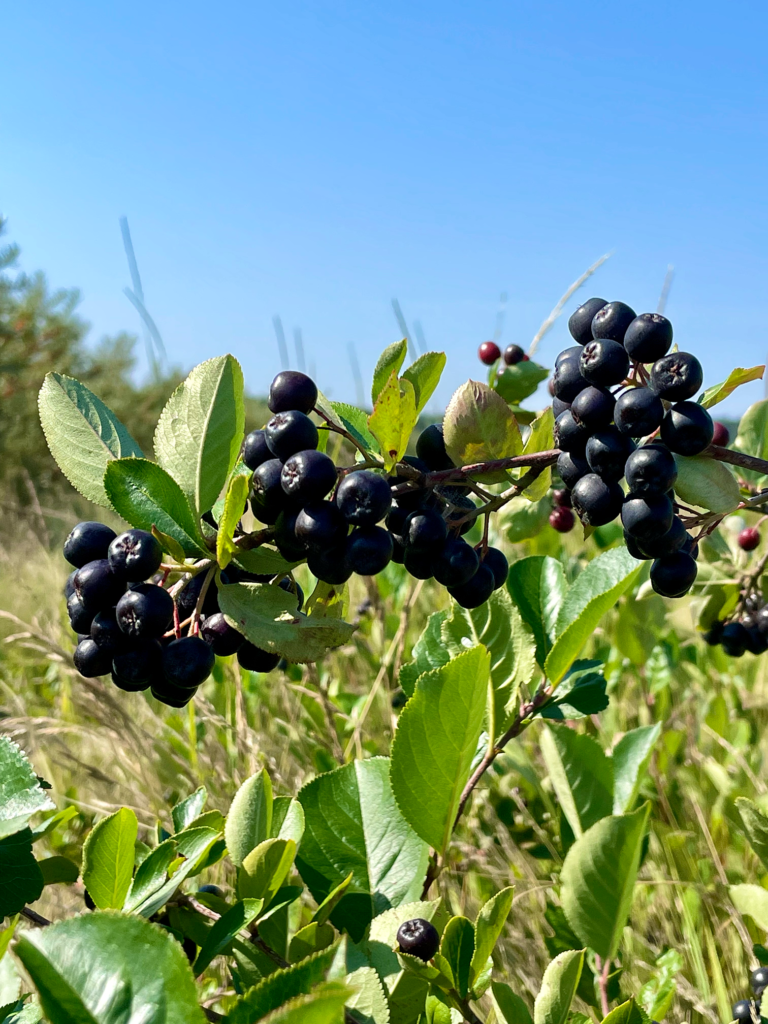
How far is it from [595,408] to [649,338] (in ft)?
0.29

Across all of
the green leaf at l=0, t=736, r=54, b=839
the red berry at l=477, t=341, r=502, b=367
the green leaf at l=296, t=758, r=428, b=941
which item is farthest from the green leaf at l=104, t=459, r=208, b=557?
the red berry at l=477, t=341, r=502, b=367

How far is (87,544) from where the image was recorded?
79cm

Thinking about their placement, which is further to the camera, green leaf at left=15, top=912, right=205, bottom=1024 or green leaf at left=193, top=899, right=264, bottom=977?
green leaf at left=193, top=899, right=264, bottom=977

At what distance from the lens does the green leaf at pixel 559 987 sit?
2.41 feet

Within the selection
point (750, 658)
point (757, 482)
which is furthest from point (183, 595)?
point (750, 658)

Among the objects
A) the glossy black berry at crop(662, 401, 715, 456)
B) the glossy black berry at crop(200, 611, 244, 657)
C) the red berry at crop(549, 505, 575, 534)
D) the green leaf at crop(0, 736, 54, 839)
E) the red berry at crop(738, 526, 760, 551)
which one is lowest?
the green leaf at crop(0, 736, 54, 839)

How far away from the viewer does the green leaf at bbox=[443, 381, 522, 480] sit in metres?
0.77

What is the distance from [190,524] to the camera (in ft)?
2.41

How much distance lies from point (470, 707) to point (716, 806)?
150 cm

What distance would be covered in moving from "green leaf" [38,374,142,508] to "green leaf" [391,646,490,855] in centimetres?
38

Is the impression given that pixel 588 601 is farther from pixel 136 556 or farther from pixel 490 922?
pixel 136 556

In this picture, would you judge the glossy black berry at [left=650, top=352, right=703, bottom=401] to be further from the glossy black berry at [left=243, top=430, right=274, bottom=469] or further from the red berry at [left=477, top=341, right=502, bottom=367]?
the red berry at [left=477, top=341, right=502, bottom=367]

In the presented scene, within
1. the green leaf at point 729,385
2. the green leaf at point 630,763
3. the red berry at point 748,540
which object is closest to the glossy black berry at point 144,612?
the green leaf at point 729,385

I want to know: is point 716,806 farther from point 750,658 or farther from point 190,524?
point 190,524
